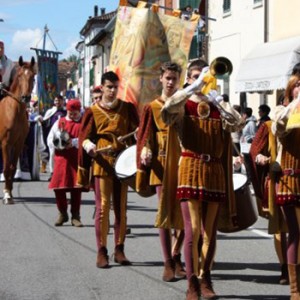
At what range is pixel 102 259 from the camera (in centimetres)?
934

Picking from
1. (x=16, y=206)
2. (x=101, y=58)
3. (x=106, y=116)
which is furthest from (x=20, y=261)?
(x=101, y=58)

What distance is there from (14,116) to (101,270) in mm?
7757

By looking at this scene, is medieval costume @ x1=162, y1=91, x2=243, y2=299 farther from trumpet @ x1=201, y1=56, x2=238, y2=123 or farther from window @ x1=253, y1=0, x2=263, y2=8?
window @ x1=253, y1=0, x2=263, y2=8

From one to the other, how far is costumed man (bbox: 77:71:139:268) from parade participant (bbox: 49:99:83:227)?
3.17 meters

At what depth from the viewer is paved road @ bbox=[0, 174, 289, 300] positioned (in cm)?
809

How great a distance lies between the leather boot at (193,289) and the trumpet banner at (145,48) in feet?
28.0

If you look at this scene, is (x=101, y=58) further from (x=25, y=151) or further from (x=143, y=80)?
(x=143, y=80)

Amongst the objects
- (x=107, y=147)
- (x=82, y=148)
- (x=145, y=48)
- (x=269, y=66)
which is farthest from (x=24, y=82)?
(x=269, y=66)

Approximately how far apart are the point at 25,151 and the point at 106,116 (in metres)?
12.8

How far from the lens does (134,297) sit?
25.8 feet

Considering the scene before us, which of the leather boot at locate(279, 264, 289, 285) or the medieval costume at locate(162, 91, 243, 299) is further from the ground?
the medieval costume at locate(162, 91, 243, 299)

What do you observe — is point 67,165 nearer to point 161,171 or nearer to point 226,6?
point 161,171

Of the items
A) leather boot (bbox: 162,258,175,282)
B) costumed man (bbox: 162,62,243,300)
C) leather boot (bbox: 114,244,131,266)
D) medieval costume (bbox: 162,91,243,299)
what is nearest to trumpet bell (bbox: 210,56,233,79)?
costumed man (bbox: 162,62,243,300)

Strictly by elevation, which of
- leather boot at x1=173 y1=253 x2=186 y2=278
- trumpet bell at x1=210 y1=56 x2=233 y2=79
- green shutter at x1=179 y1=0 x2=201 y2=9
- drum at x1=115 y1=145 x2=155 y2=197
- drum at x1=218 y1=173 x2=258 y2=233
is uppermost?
green shutter at x1=179 y1=0 x2=201 y2=9
